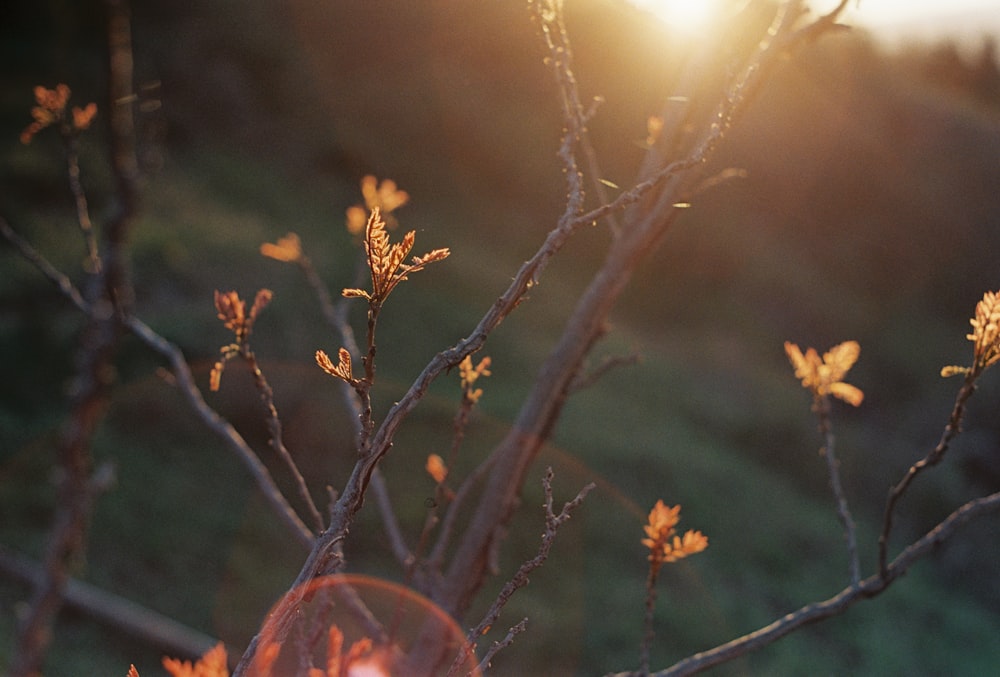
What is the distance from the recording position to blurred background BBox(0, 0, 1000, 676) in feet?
13.2

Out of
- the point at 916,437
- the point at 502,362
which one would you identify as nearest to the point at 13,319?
the point at 502,362

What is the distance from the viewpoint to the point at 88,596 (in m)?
3.22

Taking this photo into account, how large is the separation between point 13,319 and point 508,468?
13.8ft

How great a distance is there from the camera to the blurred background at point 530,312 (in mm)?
4035

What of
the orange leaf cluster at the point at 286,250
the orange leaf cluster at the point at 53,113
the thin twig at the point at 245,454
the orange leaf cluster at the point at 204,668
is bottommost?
the thin twig at the point at 245,454

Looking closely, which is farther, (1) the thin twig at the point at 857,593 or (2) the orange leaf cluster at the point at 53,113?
(2) the orange leaf cluster at the point at 53,113

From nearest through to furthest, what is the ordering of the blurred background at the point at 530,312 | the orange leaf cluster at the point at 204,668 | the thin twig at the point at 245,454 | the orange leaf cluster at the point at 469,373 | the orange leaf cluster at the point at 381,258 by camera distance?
the orange leaf cluster at the point at 381,258 < the orange leaf cluster at the point at 204,668 < the orange leaf cluster at the point at 469,373 < the thin twig at the point at 245,454 < the blurred background at the point at 530,312

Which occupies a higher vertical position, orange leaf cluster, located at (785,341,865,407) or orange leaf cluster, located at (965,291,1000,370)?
orange leaf cluster, located at (965,291,1000,370)

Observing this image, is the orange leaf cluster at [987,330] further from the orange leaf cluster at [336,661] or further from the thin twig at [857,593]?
the orange leaf cluster at [336,661]

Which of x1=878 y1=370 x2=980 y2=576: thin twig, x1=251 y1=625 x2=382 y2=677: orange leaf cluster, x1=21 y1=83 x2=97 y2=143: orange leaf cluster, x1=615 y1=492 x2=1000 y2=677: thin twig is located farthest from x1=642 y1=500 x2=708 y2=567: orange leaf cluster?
x1=21 y1=83 x2=97 y2=143: orange leaf cluster

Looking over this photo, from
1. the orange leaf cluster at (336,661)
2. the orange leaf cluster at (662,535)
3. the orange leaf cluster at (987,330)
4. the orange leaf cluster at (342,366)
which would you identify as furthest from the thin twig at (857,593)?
the orange leaf cluster at (342,366)

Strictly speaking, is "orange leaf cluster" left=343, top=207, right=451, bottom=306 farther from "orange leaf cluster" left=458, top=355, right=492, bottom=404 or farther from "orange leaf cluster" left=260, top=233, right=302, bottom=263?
"orange leaf cluster" left=260, top=233, right=302, bottom=263

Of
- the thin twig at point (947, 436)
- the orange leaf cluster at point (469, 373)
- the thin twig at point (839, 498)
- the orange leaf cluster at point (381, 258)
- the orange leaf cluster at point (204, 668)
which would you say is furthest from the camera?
the thin twig at point (839, 498)

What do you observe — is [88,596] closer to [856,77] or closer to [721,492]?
[721,492]
